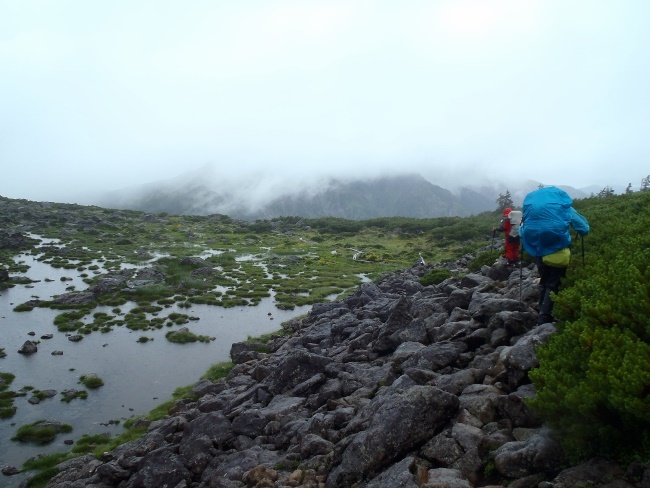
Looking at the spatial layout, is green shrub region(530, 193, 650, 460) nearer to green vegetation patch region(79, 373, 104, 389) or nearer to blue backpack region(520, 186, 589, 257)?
blue backpack region(520, 186, 589, 257)

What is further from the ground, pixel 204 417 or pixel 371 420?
pixel 371 420

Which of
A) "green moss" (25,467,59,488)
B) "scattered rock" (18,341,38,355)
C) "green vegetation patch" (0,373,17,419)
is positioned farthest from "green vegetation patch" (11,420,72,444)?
"scattered rock" (18,341,38,355)

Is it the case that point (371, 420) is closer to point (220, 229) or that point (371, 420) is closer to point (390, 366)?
point (390, 366)

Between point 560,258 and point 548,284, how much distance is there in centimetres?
104

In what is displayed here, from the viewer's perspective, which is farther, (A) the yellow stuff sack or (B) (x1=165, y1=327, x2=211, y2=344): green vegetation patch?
(B) (x1=165, y1=327, x2=211, y2=344): green vegetation patch

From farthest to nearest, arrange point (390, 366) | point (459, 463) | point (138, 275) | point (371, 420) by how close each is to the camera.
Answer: point (138, 275)
point (390, 366)
point (371, 420)
point (459, 463)

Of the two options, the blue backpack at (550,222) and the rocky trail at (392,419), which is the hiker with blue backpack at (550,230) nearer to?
the blue backpack at (550,222)

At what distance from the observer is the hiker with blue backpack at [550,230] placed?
41.4ft

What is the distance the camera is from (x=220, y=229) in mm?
125688

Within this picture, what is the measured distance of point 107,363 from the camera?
3356cm

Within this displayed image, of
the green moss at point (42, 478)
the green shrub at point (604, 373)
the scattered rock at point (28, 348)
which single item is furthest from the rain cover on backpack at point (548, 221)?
the scattered rock at point (28, 348)

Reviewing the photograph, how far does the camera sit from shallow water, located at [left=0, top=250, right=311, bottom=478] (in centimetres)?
2559

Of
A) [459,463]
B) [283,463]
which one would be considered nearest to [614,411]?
[459,463]

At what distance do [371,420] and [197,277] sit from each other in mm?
55498
